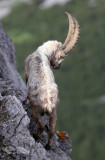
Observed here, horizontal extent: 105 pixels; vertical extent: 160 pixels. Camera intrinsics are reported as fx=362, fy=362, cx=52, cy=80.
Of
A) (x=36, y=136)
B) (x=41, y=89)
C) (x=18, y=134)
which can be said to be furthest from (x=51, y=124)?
(x=18, y=134)

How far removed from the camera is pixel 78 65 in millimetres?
145500

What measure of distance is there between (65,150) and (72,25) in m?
5.75

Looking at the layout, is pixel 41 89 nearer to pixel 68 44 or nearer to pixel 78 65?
pixel 68 44

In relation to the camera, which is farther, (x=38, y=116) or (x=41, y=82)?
(x=41, y=82)

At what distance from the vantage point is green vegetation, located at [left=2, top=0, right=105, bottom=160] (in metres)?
105

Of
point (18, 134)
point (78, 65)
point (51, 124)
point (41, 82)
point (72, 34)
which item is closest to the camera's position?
point (18, 134)

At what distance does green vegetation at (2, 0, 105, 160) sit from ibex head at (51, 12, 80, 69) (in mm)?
82239

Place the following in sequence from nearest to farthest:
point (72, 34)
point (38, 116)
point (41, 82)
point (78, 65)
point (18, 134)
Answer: point (18, 134) < point (38, 116) < point (41, 82) < point (72, 34) < point (78, 65)

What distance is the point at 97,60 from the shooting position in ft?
472

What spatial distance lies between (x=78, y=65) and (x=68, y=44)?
129m

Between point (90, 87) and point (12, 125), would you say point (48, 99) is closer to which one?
point (12, 125)

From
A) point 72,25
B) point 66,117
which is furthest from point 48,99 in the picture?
point 66,117

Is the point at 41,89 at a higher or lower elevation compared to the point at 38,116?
higher

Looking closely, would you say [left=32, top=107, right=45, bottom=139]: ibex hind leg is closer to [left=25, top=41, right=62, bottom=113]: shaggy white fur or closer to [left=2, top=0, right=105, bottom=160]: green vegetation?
[left=25, top=41, right=62, bottom=113]: shaggy white fur
